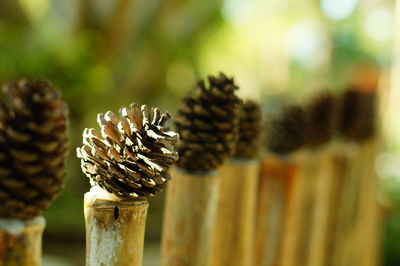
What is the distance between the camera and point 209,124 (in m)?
0.75

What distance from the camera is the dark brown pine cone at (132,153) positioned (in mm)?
572

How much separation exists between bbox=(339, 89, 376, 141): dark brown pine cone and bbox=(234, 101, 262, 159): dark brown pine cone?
2.42 feet

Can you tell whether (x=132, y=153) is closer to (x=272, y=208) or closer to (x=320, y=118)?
(x=272, y=208)

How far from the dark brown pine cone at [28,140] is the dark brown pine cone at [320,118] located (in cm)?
85

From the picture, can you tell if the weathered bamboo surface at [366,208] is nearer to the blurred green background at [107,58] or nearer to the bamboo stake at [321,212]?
the bamboo stake at [321,212]

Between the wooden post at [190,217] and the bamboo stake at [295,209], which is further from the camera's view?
the bamboo stake at [295,209]

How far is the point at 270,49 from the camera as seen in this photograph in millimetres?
10812

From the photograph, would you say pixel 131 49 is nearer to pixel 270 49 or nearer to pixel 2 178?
pixel 2 178

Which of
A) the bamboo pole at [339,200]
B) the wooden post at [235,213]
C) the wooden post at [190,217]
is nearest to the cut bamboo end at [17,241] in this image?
the wooden post at [190,217]

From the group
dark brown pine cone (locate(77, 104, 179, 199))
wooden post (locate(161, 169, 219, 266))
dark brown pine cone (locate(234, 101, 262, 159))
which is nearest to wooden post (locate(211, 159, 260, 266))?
dark brown pine cone (locate(234, 101, 262, 159))

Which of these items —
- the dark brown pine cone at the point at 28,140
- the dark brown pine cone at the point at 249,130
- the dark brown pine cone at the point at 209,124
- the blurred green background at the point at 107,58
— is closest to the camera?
the dark brown pine cone at the point at 28,140

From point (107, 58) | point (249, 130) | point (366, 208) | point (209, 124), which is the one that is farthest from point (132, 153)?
point (107, 58)

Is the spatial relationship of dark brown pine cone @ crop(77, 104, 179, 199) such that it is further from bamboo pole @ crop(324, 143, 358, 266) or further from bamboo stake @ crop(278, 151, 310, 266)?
bamboo pole @ crop(324, 143, 358, 266)

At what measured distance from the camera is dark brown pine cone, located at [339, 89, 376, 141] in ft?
5.26
